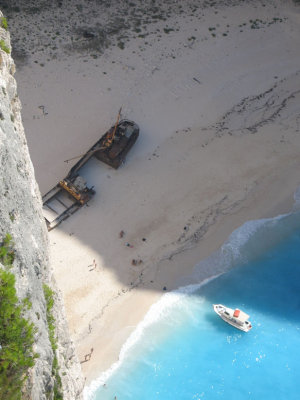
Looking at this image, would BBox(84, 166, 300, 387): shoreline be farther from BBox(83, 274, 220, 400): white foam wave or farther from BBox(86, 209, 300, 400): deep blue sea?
BBox(86, 209, 300, 400): deep blue sea

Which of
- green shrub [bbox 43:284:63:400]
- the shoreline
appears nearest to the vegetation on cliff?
green shrub [bbox 43:284:63:400]

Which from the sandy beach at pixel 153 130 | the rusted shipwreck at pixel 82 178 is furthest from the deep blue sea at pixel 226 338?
the rusted shipwreck at pixel 82 178

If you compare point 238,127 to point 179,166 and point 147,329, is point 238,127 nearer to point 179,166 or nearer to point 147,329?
point 179,166

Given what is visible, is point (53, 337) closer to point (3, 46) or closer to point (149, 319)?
point (3, 46)

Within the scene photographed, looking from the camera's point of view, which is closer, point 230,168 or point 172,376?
point 172,376

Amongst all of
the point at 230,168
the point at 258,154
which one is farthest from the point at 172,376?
the point at 258,154

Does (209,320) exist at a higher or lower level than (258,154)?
lower
